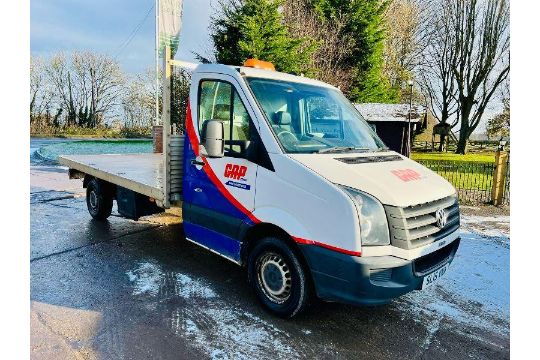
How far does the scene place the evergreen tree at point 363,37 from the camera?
24719 millimetres

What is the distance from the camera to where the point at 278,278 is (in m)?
3.67

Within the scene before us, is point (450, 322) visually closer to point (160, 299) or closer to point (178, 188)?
point (160, 299)

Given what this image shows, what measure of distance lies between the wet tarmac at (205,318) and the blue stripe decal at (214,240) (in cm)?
49

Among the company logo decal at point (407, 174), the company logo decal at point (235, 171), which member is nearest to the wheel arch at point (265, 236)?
the company logo decal at point (235, 171)

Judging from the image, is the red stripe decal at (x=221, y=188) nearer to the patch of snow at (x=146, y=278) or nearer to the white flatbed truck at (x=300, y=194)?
the white flatbed truck at (x=300, y=194)

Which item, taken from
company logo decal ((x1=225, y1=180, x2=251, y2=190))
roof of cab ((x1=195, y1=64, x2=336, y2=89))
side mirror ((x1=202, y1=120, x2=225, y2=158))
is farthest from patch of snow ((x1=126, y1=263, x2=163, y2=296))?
roof of cab ((x1=195, y1=64, x2=336, y2=89))

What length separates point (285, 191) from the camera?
11.2 feet

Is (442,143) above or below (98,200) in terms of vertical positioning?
above

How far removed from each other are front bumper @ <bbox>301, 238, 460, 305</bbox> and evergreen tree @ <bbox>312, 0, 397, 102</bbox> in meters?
23.6

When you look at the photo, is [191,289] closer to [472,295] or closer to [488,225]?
[472,295]

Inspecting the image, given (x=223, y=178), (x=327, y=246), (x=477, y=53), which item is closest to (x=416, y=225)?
(x=327, y=246)

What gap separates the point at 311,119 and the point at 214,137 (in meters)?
1.14

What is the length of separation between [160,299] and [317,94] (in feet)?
9.44
